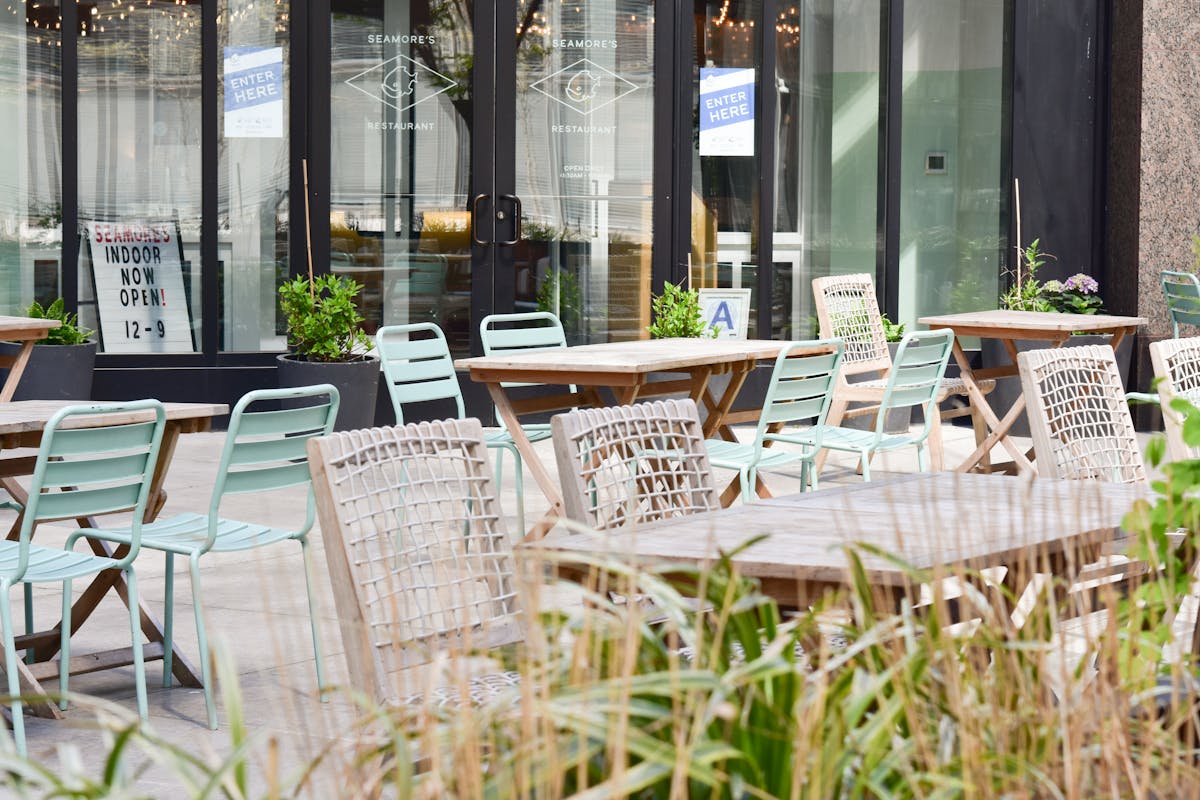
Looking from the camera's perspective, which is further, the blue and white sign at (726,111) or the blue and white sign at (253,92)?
the blue and white sign at (726,111)

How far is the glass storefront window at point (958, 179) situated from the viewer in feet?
36.6

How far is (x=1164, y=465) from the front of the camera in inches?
87.9

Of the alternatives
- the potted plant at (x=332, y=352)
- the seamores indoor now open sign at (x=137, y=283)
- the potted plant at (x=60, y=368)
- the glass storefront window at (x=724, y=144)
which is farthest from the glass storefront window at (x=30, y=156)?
the glass storefront window at (x=724, y=144)

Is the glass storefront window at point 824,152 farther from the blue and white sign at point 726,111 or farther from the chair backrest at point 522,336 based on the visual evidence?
the chair backrest at point 522,336

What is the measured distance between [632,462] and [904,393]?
11.4 feet

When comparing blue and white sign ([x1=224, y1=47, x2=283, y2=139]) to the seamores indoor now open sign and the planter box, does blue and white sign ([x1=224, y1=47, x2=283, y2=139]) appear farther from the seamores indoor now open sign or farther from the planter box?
the planter box

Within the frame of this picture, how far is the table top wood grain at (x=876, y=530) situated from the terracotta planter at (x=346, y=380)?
5.39m

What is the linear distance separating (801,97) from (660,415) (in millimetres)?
7674

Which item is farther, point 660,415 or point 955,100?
point 955,100

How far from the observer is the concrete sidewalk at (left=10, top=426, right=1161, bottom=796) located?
374 centimetres

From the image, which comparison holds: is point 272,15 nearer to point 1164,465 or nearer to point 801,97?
point 801,97

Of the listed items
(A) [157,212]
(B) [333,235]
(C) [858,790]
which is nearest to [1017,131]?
(B) [333,235]

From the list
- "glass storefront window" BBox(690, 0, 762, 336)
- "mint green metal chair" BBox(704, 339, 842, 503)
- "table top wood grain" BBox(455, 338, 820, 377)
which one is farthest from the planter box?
"mint green metal chair" BBox(704, 339, 842, 503)

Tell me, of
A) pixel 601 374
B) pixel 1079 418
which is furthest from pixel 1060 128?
pixel 1079 418
